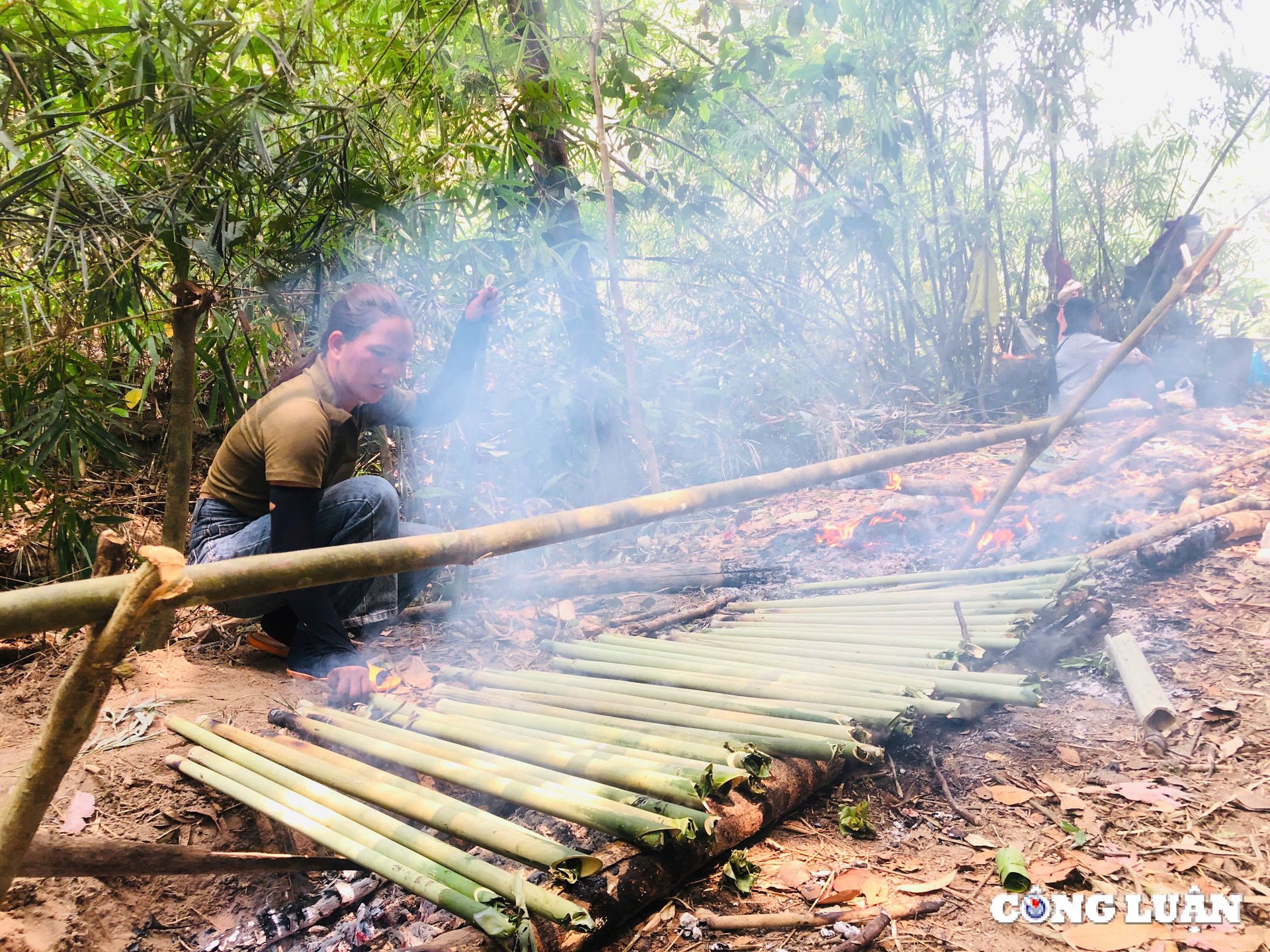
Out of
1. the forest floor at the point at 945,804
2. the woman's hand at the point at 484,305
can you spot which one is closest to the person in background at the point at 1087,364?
the forest floor at the point at 945,804

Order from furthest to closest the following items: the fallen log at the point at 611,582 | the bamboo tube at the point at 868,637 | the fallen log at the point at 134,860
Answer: the fallen log at the point at 611,582, the bamboo tube at the point at 868,637, the fallen log at the point at 134,860

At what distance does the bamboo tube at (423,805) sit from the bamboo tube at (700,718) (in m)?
0.59

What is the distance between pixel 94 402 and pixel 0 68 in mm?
1158

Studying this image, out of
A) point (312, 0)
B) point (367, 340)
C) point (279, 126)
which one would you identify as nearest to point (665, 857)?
point (367, 340)

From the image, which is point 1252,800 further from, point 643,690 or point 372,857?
point 372,857

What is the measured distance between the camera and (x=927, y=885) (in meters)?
1.65

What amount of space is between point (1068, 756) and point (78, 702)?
94.6 inches

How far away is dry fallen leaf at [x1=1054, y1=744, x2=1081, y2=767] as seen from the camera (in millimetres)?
2162

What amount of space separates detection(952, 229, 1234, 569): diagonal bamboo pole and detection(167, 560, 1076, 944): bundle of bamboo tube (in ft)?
1.87

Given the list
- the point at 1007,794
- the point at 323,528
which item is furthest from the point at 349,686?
the point at 1007,794

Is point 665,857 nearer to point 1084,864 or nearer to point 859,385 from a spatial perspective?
point 1084,864

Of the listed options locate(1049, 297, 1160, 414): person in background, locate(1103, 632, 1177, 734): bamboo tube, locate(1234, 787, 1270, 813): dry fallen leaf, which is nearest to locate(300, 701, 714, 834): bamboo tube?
locate(1234, 787, 1270, 813): dry fallen leaf

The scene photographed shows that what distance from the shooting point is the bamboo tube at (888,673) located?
2121 millimetres

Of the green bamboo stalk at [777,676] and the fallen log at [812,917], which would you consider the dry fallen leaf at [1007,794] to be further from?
the fallen log at [812,917]
